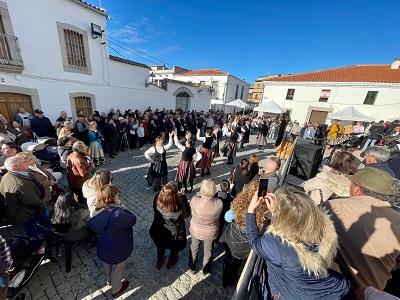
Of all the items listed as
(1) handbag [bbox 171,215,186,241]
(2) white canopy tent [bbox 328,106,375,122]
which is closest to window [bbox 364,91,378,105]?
(2) white canopy tent [bbox 328,106,375,122]

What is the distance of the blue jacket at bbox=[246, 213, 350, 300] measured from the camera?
121cm

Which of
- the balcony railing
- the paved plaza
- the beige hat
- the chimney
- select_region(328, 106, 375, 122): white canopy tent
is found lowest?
the paved plaza

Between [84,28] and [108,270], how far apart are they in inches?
430

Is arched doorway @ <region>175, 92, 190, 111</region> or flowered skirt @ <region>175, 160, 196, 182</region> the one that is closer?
flowered skirt @ <region>175, 160, 196, 182</region>

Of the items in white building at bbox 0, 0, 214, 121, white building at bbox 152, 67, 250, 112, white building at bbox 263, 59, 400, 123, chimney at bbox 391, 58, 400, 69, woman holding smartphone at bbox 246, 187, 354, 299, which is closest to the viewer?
woman holding smartphone at bbox 246, 187, 354, 299

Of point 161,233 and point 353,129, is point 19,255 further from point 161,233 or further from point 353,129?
point 353,129

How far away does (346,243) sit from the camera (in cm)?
158

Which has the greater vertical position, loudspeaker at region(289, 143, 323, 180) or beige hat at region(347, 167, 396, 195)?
beige hat at region(347, 167, 396, 195)

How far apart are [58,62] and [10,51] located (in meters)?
1.60

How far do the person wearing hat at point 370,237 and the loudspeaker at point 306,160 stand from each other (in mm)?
3087

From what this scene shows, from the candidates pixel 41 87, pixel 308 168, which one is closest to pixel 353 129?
pixel 308 168

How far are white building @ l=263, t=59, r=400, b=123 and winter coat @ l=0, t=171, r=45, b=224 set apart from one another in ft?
75.6

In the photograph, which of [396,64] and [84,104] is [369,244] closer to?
[84,104]

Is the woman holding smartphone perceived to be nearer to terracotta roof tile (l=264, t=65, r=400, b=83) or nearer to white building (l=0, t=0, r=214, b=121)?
white building (l=0, t=0, r=214, b=121)
